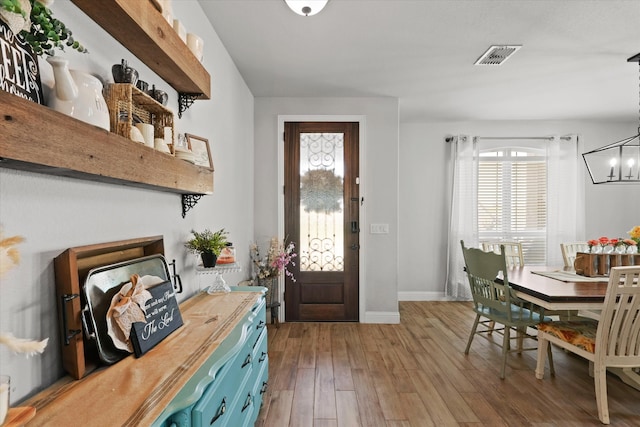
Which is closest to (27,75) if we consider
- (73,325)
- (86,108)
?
(86,108)

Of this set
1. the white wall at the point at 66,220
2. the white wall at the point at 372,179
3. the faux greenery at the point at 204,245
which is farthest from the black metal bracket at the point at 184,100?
the white wall at the point at 372,179

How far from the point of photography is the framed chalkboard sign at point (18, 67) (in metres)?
0.78

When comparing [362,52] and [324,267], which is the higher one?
[362,52]

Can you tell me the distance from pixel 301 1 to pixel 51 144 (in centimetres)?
182

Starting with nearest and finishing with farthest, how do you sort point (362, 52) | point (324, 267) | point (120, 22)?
1. point (120, 22)
2. point (362, 52)
3. point (324, 267)

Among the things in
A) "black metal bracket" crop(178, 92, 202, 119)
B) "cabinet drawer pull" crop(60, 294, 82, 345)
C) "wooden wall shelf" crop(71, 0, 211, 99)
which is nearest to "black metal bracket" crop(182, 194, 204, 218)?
"black metal bracket" crop(178, 92, 202, 119)

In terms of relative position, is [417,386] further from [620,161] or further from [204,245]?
[620,161]

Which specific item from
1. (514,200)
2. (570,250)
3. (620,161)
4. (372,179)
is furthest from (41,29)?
(514,200)

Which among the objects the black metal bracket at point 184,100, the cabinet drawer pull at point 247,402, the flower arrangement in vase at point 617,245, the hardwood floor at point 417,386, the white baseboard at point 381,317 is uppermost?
the black metal bracket at point 184,100

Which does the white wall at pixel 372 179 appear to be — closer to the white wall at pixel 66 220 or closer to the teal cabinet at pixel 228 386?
the white wall at pixel 66 220

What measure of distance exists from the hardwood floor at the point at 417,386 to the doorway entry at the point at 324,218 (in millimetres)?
481

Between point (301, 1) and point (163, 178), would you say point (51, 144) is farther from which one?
point (301, 1)

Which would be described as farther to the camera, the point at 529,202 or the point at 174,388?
the point at 529,202

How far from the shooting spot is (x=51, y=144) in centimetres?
79
